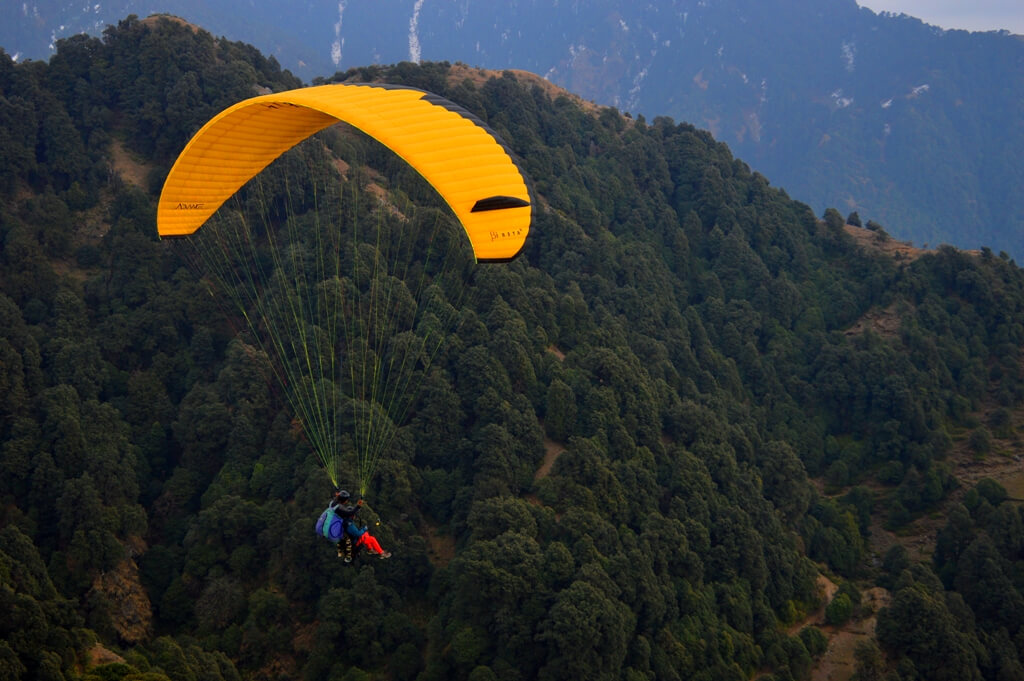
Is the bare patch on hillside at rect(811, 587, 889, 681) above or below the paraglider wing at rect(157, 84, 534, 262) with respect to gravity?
below

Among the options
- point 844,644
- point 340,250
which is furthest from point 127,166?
point 844,644

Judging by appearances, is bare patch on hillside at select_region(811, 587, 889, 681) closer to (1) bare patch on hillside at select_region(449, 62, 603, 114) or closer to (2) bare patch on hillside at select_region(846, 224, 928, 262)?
(2) bare patch on hillside at select_region(846, 224, 928, 262)

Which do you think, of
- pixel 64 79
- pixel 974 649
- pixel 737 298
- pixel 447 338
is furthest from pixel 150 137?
pixel 974 649

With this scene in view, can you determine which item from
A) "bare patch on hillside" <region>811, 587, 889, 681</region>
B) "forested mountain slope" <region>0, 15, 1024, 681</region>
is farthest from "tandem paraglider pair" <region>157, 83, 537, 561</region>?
"bare patch on hillside" <region>811, 587, 889, 681</region>

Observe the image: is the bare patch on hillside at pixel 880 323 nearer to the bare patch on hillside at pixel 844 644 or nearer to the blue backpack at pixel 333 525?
the bare patch on hillside at pixel 844 644

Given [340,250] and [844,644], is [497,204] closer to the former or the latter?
[340,250]

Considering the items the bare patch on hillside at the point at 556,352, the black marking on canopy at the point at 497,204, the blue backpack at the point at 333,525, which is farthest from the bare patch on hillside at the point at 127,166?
the blue backpack at the point at 333,525
